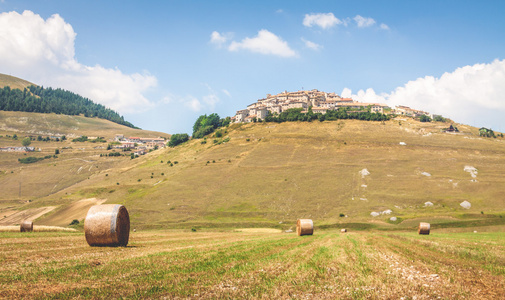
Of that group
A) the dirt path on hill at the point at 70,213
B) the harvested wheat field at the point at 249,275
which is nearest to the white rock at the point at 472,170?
the harvested wheat field at the point at 249,275

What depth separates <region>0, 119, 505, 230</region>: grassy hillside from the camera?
3155 inches

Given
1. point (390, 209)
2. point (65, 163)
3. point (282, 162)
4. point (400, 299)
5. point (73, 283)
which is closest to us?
point (400, 299)

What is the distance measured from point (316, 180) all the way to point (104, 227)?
298ft

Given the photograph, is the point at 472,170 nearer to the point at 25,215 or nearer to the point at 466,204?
the point at 466,204

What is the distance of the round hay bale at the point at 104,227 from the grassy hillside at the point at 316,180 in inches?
1984

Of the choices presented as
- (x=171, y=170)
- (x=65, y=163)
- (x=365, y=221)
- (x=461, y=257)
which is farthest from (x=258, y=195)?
(x=65, y=163)

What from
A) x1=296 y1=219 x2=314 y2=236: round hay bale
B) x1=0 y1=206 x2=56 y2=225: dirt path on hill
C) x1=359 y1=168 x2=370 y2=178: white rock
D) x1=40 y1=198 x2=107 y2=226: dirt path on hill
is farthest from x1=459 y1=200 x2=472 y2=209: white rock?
x1=0 y1=206 x2=56 y2=225: dirt path on hill

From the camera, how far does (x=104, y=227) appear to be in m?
23.2

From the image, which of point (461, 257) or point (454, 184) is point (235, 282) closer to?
point (461, 257)

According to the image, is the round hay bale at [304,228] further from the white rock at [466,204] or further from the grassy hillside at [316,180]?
the white rock at [466,204]

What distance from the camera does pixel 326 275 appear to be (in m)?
14.8

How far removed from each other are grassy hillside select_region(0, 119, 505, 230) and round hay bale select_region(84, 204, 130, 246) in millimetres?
50403

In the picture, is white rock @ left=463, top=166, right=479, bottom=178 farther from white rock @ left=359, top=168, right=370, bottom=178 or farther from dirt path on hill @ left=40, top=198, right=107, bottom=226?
dirt path on hill @ left=40, top=198, right=107, bottom=226

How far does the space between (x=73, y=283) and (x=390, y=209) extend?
80.4 m
